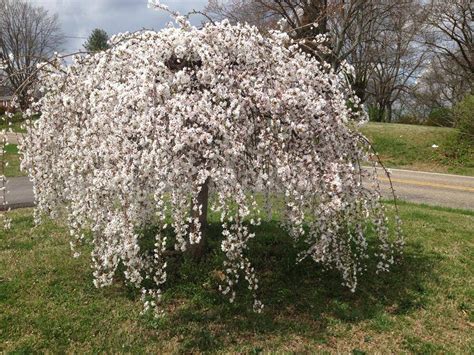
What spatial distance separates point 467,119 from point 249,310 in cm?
1976

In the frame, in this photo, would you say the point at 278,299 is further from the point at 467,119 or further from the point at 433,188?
the point at 467,119

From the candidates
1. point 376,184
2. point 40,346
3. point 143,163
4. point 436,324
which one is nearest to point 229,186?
point 143,163

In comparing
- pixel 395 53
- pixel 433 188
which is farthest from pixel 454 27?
pixel 433 188

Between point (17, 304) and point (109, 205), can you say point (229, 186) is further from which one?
point (17, 304)

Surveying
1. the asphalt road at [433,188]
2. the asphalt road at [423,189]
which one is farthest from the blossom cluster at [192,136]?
the asphalt road at [433,188]

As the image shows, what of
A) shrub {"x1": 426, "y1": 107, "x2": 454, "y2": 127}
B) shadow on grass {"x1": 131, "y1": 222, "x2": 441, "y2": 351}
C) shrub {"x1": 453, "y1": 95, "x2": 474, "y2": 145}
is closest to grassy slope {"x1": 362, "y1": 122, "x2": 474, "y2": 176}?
shrub {"x1": 453, "y1": 95, "x2": 474, "y2": 145}

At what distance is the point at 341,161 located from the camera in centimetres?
495

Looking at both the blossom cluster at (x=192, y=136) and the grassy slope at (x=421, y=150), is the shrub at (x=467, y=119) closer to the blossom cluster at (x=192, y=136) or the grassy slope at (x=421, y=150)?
the grassy slope at (x=421, y=150)

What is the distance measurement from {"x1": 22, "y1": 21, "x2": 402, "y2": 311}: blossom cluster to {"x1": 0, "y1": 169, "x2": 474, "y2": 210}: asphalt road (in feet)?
23.0

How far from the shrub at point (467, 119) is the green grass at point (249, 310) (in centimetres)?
1606

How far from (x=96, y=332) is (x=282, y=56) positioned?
12.9ft

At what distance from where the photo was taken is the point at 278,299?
567 centimetres

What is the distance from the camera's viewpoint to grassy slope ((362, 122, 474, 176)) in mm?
19906

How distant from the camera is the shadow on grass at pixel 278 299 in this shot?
506cm
